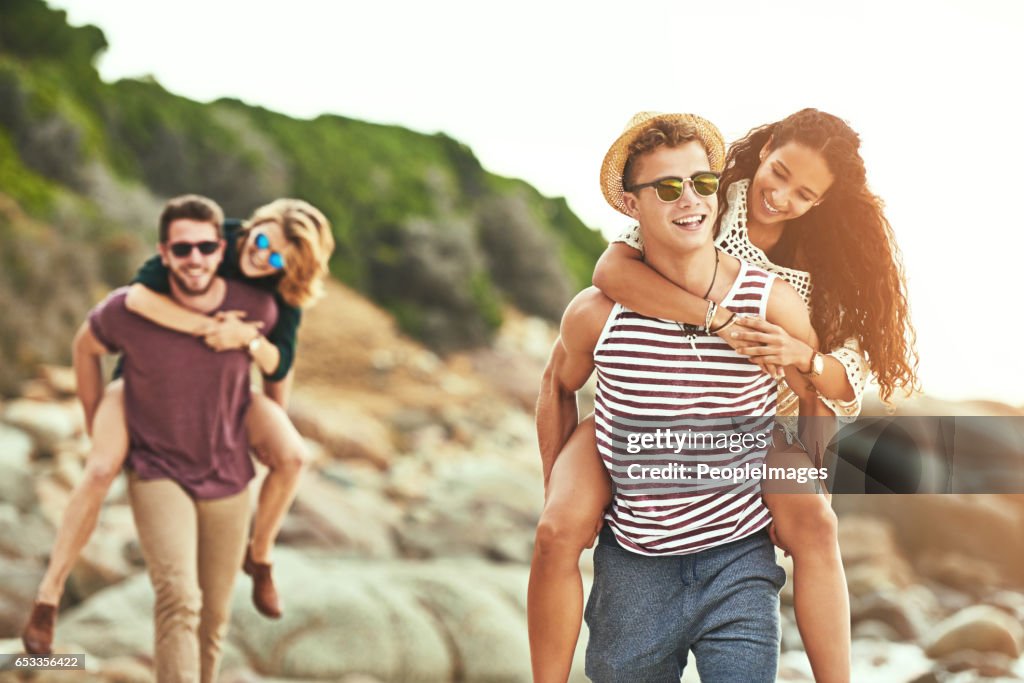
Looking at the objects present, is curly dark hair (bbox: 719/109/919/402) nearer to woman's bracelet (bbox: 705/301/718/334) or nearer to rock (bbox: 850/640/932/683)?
woman's bracelet (bbox: 705/301/718/334)

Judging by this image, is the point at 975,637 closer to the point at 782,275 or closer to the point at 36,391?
the point at 782,275

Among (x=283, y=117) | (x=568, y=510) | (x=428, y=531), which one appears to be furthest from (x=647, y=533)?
(x=283, y=117)

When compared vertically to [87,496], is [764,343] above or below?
above

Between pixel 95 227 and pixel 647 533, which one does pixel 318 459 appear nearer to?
pixel 95 227

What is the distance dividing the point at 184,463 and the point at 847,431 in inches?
104

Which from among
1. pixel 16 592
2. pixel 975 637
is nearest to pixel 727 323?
pixel 975 637

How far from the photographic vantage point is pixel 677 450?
286 cm

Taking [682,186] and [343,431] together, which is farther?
[343,431]

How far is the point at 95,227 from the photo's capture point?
51.1ft

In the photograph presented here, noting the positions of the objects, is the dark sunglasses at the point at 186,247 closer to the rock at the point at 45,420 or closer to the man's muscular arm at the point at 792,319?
the man's muscular arm at the point at 792,319

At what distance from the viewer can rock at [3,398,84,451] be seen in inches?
505

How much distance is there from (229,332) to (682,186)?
8.22 ft

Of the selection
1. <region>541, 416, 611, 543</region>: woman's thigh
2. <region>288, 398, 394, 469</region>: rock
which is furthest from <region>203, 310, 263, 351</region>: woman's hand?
<region>288, 398, 394, 469</region>: rock

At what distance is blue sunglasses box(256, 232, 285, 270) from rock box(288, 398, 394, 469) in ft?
32.0
